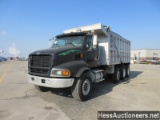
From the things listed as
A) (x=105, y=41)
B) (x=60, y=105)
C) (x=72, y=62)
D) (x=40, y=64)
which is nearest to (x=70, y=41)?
(x=72, y=62)

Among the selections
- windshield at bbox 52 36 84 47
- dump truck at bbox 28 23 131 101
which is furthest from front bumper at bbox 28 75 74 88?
windshield at bbox 52 36 84 47

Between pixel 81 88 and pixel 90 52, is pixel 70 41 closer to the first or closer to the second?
pixel 90 52

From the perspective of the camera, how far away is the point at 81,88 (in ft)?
18.0

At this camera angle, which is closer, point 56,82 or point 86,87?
point 56,82

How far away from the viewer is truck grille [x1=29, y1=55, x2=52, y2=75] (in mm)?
5328

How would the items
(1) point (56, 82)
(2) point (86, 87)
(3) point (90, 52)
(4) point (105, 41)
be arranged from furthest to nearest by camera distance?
(4) point (105, 41)
(3) point (90, 52)
(2) point (86, 87)
(1) point (56, 82)

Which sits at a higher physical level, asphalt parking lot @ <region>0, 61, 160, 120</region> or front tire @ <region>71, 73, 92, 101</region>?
front tire @ <region>71, 73, 92, 101</region>

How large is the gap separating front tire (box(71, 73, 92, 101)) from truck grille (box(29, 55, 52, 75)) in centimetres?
115

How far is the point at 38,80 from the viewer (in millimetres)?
5469

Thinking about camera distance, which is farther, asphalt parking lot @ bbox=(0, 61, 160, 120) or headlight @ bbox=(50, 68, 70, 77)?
headlight @ bbox=(50, 68, 70, 77)

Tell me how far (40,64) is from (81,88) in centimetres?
174

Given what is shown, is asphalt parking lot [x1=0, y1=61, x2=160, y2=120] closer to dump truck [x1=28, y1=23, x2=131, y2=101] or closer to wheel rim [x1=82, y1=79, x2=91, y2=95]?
wheel rim [x1=82, y1=79, x2=91, y2=95]

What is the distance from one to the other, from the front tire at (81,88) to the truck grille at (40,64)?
115cm

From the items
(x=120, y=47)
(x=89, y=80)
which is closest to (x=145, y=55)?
(x=120, y=47)
